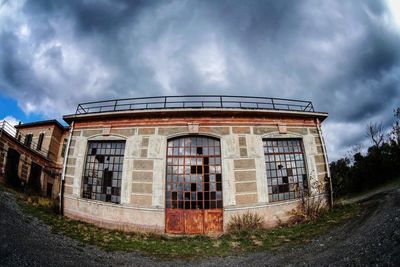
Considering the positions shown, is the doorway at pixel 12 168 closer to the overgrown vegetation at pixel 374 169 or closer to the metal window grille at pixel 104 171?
the metal window grille at pixel 104 171

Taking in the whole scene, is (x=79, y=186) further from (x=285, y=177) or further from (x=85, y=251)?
(x=285, y=177)

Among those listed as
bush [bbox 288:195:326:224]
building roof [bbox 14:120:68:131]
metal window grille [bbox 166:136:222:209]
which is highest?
building roof [bbox 14:120:68:131]

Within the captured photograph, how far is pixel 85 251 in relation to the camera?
6426mm

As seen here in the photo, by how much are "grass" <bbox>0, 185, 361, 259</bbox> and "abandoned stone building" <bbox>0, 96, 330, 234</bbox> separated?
0.87m

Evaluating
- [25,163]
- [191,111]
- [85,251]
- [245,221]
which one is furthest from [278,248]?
[25,163]

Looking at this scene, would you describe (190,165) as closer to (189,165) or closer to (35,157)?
(189,165)

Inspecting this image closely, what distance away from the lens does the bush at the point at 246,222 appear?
9461 millimetres

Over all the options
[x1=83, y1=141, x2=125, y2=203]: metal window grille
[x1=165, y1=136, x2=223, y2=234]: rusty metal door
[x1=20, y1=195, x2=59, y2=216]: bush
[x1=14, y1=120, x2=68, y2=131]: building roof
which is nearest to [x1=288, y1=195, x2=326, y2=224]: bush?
[x1=165, y1=136, x2=223, y2=234]: rusty metal door

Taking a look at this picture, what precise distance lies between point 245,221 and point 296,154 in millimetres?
4567

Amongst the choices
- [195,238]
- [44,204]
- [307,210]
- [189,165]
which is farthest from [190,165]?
[44,204]

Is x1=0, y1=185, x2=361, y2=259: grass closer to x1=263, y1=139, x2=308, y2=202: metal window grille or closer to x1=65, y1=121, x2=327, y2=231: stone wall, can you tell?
x1=65, y1=121, x2=327, y2=231: stone wall

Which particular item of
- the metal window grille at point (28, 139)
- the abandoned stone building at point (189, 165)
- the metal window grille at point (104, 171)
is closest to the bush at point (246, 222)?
the abandoned stone building at point (189, 165)

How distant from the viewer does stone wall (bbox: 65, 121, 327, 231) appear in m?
9.93

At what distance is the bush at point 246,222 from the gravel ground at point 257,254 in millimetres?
3034
